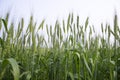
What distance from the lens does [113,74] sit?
1.51m

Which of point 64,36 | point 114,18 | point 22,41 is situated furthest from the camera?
point 22,41

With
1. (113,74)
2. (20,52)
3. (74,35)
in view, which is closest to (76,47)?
(74,35)

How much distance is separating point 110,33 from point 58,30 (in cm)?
47

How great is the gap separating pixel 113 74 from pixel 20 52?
3.44ft

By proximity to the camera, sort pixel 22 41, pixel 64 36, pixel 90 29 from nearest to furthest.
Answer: pixel 64 36
pixel 22 41
pixel 90 29

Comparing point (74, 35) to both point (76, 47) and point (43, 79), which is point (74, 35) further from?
point (43, 79)

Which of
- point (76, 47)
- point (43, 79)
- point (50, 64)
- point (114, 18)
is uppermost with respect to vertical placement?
point (114, 18)

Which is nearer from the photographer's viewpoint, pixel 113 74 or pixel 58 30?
pixel 113 74

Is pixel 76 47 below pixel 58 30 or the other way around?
below

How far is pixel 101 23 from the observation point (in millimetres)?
2256

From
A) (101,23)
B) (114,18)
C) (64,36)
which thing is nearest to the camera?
(114,18)

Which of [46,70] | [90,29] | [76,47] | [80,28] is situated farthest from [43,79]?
[90,29]

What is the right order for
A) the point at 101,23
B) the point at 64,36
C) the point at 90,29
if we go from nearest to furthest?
the point at 64,36 < the point at 101,23 < the point at 90,29

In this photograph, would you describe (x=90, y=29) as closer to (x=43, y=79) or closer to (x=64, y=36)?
(x=64, y=36)
